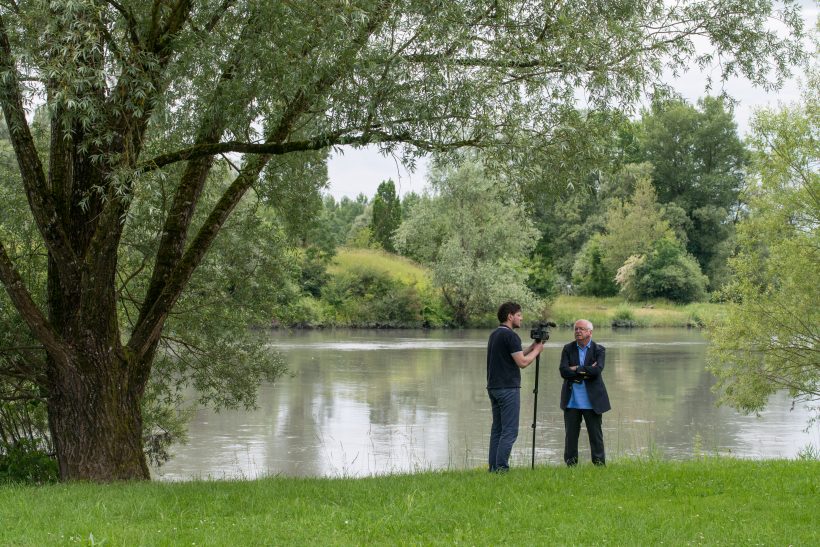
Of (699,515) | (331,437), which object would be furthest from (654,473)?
(331,437)

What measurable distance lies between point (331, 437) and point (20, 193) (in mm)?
7819

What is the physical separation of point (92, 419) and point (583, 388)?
4.76 m

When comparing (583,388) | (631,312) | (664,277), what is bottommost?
(631,312)

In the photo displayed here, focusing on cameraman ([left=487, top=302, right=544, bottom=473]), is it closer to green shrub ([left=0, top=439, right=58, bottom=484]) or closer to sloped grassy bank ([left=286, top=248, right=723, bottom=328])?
green shrub ([left=0, top=439, right=58, bottom=484])

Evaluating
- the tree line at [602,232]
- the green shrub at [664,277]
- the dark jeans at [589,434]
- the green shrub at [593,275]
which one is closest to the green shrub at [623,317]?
the tree line at [602,232]

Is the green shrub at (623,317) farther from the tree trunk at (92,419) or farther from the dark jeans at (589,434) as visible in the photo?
the tree trunk at (92,419)

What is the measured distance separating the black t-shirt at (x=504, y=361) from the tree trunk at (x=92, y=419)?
3.75 meters

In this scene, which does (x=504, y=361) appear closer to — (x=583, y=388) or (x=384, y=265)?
(x=583, y=388)

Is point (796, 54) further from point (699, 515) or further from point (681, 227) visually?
point (681, 227)

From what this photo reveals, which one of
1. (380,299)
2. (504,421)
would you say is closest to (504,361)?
(504,421)

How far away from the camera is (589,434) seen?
8.59 m

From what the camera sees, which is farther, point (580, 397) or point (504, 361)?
point (580, 397)

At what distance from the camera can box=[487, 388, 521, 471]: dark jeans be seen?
8.01 metres

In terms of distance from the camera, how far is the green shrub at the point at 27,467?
9.69 metres
